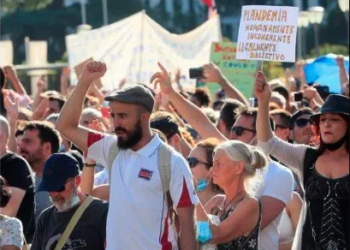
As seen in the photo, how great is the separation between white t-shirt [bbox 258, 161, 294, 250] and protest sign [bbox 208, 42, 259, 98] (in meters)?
7.86

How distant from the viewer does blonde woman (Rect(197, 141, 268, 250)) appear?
6.30 metres

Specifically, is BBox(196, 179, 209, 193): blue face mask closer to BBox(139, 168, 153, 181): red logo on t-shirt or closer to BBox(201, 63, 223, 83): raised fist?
BBox(139, 168, 153, 181): red logo on t-shirt

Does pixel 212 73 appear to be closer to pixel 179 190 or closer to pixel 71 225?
pixel 71 225

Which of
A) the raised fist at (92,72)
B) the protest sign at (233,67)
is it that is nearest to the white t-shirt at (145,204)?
the raised fist at (92,72)

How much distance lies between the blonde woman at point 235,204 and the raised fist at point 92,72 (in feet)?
2.44

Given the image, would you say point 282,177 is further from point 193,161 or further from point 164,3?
point 164,3

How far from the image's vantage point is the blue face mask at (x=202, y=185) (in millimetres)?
7371

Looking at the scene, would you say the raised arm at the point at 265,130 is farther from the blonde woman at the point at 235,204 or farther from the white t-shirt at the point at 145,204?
the white t-shirt at the point at 145,204

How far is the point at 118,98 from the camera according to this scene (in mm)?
6273

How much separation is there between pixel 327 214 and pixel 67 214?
4.49ft

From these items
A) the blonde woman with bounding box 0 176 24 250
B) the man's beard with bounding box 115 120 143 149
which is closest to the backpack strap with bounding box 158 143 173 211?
the man's beard with bounding box 115 120 143 149

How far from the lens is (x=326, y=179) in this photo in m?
6.29

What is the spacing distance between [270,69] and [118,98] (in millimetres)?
32828

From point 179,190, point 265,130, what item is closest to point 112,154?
point 179,190
